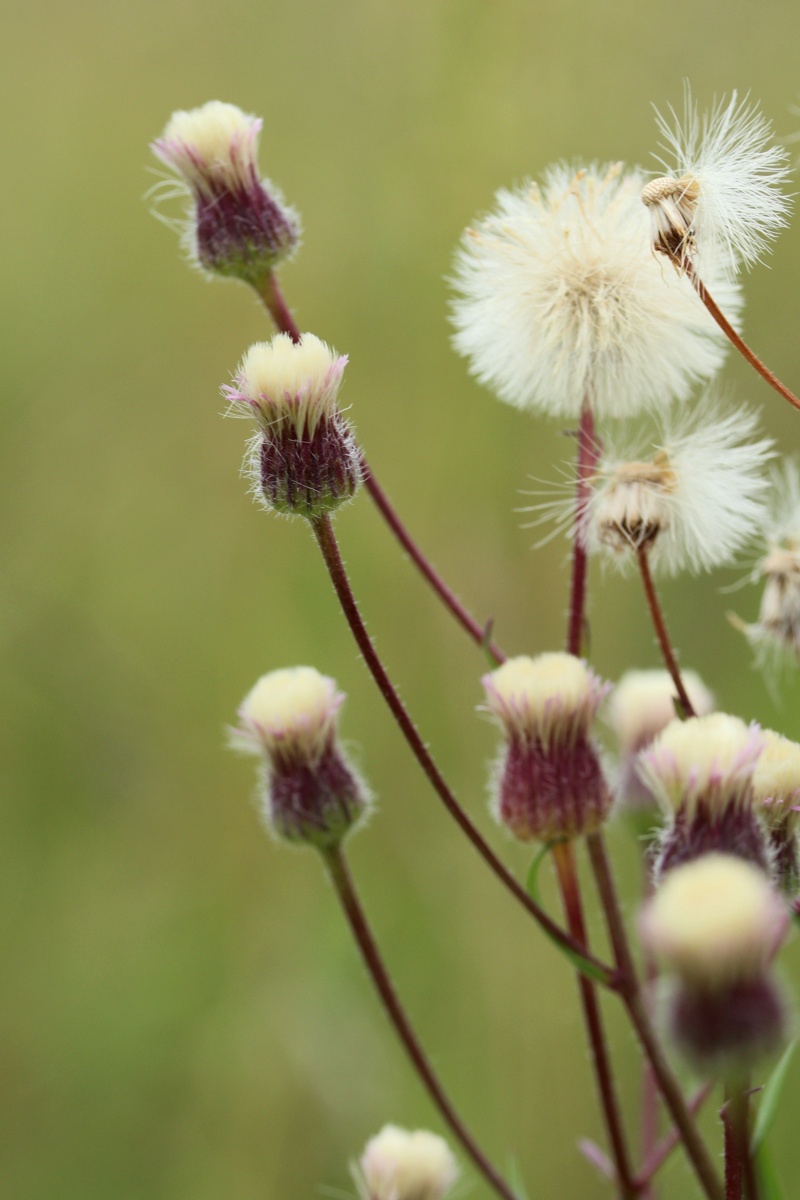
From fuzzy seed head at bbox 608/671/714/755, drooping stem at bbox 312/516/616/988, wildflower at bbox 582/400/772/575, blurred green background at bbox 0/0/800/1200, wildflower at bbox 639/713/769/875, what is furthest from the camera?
blurred green background at bbox 0/0/800/1200

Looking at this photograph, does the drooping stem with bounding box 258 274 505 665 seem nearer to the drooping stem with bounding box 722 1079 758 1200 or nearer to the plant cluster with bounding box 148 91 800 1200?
the plant cluster with bounding box 148 91 800 1200

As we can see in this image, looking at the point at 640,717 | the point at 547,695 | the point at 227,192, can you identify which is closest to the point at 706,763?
the point at 547,695

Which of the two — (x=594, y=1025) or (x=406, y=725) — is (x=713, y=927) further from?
(x=594, y=1025)

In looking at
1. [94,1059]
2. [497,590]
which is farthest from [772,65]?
[94,1059]

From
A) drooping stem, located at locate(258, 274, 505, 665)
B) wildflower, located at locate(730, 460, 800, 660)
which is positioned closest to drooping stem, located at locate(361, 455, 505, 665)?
drooping stem, located at locate(258, 274, 505, 665)

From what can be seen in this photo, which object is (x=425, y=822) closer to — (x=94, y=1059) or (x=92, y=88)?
(x=94, y=1059)

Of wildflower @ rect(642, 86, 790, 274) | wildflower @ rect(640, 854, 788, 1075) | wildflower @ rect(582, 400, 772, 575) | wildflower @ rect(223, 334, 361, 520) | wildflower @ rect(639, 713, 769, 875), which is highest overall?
wildflower @ rect(642, 86, 790, 274)
